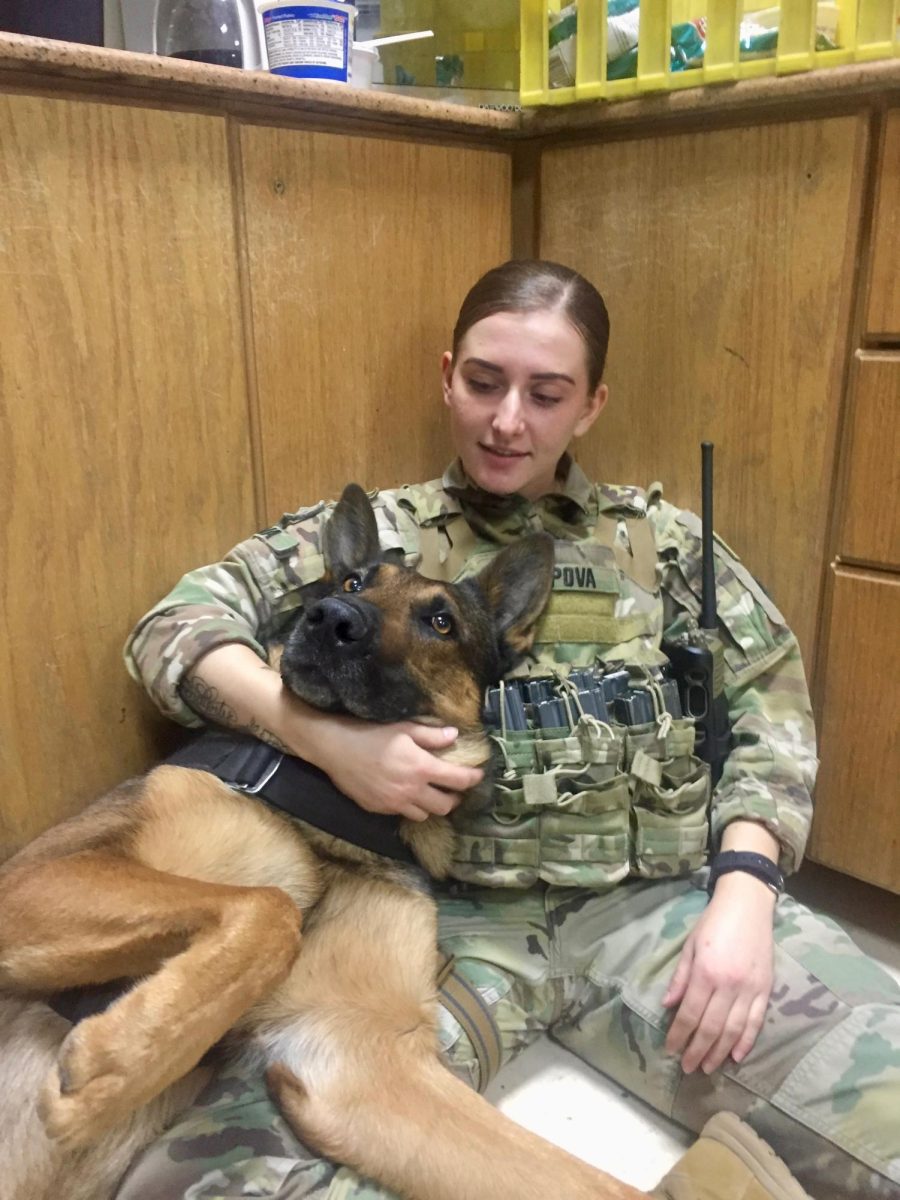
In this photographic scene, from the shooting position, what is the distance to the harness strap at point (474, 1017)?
1.53 m

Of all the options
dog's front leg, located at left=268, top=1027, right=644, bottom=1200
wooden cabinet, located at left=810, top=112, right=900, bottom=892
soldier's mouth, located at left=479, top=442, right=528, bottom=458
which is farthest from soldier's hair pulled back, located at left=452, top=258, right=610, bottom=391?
dog's front leg, located at left=268, top=1027, right=644, bottom=1200

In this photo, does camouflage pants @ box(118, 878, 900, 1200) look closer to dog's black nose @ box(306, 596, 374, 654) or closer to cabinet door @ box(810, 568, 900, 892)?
cabinet door @ box(810, 568, 900, 892)

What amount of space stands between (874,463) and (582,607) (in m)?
0.59

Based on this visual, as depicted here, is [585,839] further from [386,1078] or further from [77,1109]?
[77,1109]

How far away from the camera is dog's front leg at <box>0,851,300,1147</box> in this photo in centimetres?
110

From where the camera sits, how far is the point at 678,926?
158cm

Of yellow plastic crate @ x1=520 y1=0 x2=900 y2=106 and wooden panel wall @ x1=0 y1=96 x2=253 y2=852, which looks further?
yellow plastic crate @ x1=520 y1=0 x2=900 y2=106

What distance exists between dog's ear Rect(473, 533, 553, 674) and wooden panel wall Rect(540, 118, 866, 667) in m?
0.44

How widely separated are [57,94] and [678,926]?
163cm

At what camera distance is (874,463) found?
1.74m

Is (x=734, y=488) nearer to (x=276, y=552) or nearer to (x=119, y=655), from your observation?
(x=276, y=552)

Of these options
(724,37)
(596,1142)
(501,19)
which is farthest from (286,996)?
(501,19)

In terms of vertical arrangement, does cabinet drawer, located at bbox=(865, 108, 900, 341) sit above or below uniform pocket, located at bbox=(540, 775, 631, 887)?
above

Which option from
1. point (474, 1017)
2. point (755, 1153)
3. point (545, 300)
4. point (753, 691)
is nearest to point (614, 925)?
point (474, 1017)
